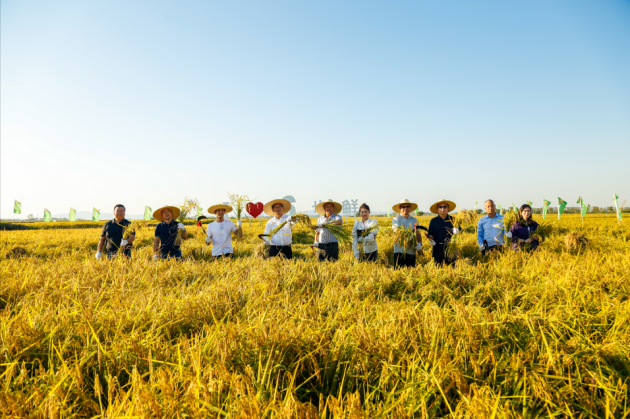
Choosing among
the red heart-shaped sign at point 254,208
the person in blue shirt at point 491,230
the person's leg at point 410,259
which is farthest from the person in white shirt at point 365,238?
the person in blue shirt at point 491,230

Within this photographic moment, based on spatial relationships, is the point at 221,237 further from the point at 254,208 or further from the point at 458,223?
the point at 458,223

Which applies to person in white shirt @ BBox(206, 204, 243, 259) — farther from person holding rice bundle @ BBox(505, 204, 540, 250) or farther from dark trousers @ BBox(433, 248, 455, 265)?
person holding rice bundle @ BBox(505, 204, 540, 250)

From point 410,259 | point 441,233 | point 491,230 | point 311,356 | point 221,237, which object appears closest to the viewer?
point 311,356

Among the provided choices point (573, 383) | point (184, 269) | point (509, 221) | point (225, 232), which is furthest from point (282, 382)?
point (509, 221)

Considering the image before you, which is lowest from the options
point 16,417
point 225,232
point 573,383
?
point 573,383

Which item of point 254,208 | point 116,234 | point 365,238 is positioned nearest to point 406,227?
point 365,238

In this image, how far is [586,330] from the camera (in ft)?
Answer: 8.05

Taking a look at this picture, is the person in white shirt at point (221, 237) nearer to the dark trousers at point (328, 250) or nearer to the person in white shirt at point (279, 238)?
the person in white shirt at point (279, 238)

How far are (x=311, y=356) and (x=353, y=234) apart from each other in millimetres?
4803

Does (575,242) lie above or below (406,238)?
below

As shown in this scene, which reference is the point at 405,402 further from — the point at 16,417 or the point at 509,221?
the point at 509,221

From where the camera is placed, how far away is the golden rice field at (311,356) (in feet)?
4.90

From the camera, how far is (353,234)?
6586 mm

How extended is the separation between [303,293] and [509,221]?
5.89 meters
